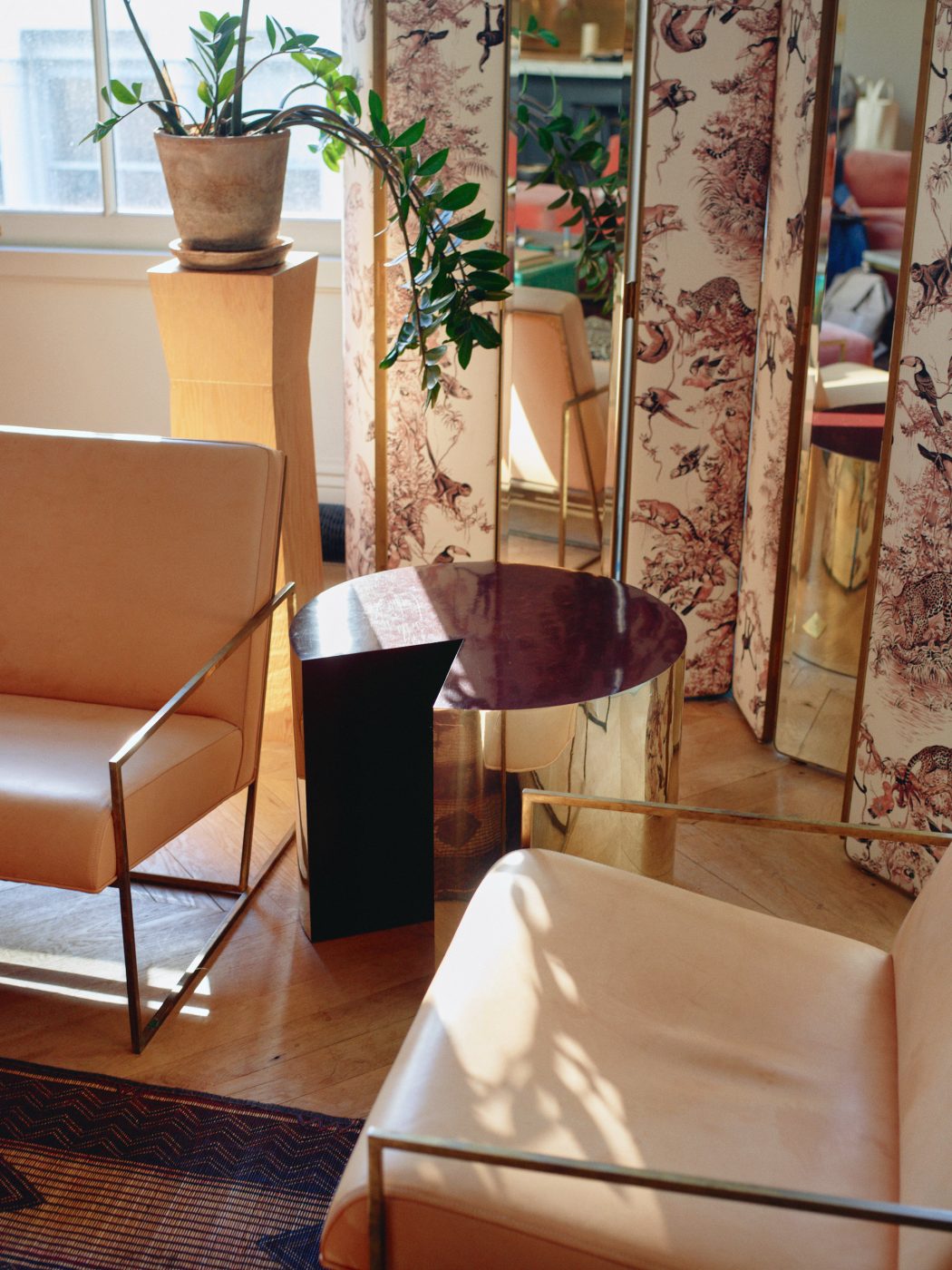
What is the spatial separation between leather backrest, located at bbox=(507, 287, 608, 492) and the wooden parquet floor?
76 cm

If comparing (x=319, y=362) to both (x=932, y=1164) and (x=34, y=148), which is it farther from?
(x=932, y=1164)

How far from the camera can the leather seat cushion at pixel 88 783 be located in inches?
75.1

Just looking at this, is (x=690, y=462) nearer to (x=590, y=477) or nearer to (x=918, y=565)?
(x=590, y=477)

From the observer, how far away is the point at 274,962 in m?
2.24

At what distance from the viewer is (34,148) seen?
161 inches

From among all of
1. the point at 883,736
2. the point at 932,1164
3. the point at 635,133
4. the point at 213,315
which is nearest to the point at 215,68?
the point at 213,315

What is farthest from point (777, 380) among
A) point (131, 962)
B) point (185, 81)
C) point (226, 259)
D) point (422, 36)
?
point (185, 81)

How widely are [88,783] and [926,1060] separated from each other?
1230 mm

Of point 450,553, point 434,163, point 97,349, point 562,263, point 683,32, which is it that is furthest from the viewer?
point 97,349

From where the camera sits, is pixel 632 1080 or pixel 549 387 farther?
pixel 549 387

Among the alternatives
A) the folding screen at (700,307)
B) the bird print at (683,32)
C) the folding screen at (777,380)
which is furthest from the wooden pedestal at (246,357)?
the folding screen at (777,380)

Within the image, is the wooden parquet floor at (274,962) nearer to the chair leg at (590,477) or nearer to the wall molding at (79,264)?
the chair leg at (590,477)

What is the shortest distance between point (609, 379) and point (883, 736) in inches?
39.9

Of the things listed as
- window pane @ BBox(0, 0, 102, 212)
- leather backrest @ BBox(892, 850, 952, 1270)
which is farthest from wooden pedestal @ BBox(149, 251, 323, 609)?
leather backrest @ BBox(892, 850, 952, 1270)
